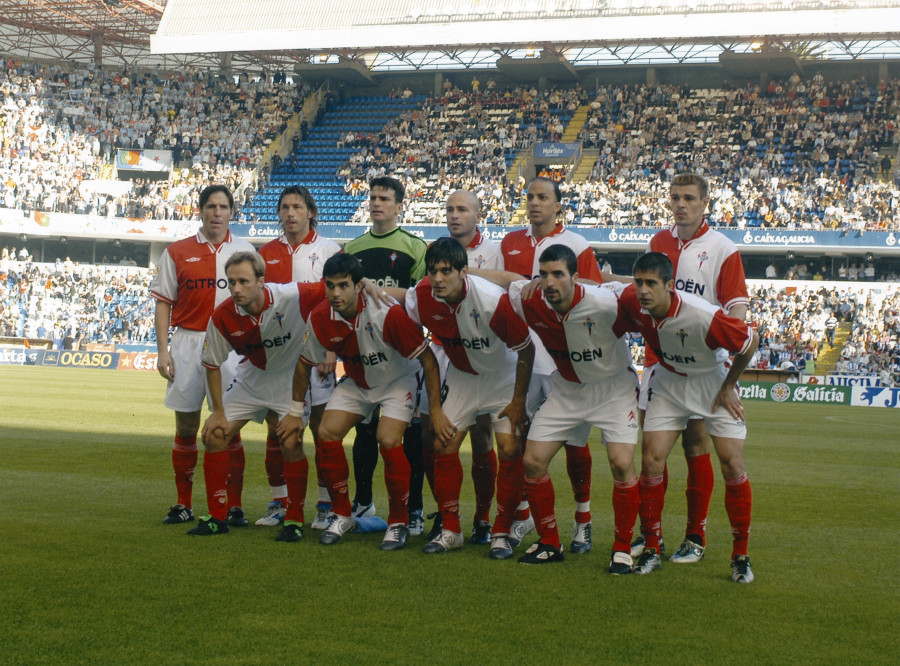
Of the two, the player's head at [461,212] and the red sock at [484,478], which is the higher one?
the player's head at [461,212]

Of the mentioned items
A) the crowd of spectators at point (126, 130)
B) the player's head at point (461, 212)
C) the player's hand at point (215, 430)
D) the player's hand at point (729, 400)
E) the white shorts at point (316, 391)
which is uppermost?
the crowd of spectators at point (126, 130)

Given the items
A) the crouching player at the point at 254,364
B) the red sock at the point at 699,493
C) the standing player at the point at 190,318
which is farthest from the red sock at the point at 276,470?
the red sock at the point at 699,493

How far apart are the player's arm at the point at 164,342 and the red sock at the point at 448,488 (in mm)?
2205

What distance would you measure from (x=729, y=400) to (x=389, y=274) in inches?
110

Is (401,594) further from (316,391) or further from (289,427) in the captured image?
(316,391)

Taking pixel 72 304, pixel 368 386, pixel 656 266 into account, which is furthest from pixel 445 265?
pixel 72 304

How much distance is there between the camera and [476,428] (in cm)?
691

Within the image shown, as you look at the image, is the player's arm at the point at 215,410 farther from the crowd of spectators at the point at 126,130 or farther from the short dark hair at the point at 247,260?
the crowd of spectators at the point at 126,130

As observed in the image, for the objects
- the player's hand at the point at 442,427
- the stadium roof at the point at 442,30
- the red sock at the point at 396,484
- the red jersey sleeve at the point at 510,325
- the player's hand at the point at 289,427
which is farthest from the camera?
the stadium roof at the point at 442,30

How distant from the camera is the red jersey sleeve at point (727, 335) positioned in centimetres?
591

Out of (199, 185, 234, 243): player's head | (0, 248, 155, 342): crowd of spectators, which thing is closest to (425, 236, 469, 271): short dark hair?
(199, 185, 234, 243): player's head

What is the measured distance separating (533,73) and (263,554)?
128ft

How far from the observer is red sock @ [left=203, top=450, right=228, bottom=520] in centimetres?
687

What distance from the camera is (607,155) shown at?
38.9 meters
